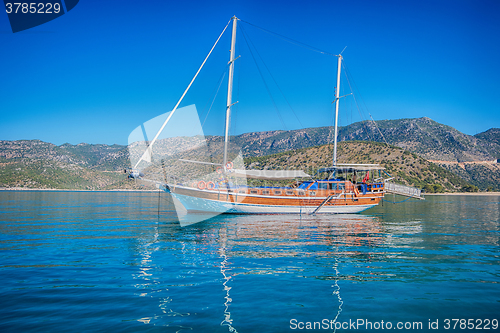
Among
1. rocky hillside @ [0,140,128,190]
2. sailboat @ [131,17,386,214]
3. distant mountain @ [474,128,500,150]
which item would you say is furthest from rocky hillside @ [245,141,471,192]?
distant mountain @ [474,128,500,150]

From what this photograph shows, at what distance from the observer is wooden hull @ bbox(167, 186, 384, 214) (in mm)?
30266

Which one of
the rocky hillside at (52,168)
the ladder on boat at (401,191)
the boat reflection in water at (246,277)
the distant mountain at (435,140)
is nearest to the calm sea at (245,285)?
the boat reflection in water at (246,277)

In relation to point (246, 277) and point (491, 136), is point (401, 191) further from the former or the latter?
point (491, 136)

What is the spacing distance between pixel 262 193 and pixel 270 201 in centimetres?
117

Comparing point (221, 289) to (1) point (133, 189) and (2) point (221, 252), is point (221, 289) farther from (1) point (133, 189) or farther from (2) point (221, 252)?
(1) point (133, 189)

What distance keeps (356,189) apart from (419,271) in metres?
25.6

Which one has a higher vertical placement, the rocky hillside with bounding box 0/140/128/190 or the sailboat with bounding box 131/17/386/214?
the rocky hillside with bounding box 0/140/128/190

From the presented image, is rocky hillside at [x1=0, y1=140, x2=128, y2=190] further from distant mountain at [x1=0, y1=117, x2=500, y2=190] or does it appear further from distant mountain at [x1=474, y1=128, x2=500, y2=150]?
distant mountain at [x1=474, y1=128, x2=500, y2=150]

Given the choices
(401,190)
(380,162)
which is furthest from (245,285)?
(380,162)

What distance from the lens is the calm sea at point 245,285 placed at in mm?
6863

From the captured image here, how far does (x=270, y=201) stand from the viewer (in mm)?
32250

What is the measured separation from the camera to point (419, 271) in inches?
429

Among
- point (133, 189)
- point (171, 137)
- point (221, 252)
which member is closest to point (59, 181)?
point (133, 189)

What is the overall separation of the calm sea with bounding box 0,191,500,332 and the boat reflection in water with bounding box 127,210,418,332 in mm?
43
